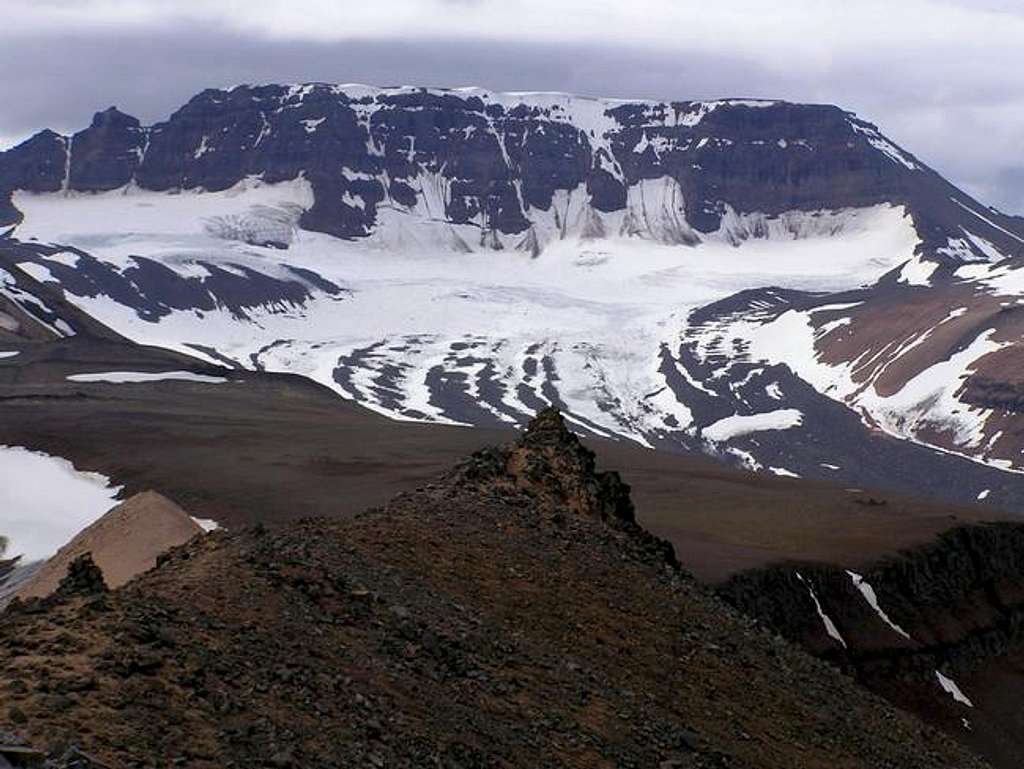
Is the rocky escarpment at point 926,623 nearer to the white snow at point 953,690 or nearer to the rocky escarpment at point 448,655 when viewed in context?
the white snow at point 953,690

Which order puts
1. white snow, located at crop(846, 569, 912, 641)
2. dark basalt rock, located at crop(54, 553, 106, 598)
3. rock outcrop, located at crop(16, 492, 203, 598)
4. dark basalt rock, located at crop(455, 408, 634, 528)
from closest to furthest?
dark basalt rock, located at crop(54, 553, 106, 598) → dark basalt rock, located at crop(455, 408, 634, 528) → rock outcrop, located at crop(16, 492, 203, 598) → white snow, located at crop(846, 569, 912, 641)

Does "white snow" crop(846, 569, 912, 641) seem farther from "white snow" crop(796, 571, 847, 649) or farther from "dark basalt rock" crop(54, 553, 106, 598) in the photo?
"dark basalt rock" crop(54, 553, 106, 598)

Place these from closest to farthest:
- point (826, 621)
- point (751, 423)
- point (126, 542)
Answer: point (126, 542) → point (826, 621) → point (751, 423)

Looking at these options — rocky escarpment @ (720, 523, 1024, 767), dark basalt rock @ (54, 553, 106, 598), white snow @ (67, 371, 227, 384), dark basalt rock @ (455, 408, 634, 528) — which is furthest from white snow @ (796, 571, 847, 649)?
white snow @ (67, 371, 227, 384)

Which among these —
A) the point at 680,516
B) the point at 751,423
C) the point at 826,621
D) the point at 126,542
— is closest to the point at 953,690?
the point at 826,621

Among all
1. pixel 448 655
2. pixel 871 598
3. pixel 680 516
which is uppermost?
pixel 448 655

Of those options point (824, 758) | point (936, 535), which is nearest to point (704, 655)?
point (824, 758)

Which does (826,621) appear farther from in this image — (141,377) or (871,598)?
(141,377)
